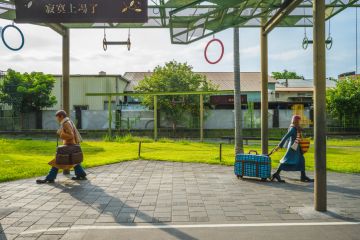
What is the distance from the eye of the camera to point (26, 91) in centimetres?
3706

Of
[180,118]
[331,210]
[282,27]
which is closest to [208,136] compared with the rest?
[180,118]

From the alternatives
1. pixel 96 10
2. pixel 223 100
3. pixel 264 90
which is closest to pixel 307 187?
pixel 264 90

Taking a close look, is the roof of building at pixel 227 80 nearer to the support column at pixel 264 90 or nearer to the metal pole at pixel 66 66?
the metal pole at pixel 66 66

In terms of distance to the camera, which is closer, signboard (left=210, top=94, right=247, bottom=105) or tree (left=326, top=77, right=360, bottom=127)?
signboard (left=210, top=94, right=247, bottom=105)

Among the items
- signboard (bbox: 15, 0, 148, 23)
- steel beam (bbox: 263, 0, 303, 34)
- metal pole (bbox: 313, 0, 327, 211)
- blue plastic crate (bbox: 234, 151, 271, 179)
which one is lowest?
blue plastic crate (bbox: 234, 151, 271, 179)

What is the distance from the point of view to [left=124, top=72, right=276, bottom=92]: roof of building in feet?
175

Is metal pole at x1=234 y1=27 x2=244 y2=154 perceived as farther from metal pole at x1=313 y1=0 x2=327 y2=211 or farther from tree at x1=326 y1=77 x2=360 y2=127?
tree at x1=326 y1=77 x2=360 y2=127

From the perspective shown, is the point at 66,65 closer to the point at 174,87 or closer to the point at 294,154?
the point at 294,154

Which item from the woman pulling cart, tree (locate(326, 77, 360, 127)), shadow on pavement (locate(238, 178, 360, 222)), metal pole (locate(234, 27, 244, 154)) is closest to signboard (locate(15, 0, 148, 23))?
the woman pulling cart

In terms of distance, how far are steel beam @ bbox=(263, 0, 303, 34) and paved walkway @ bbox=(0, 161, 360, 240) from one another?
401 centimetres

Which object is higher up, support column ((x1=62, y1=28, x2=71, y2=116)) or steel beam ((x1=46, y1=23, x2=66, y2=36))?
steel beam ((x1=46, y1=23, x2=66, y2=36))

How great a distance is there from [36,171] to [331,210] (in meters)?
8.24

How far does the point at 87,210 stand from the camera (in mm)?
7086

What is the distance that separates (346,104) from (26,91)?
28668 millimetres
